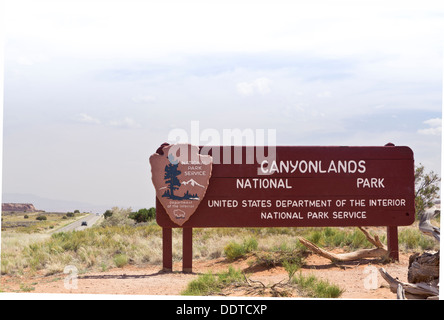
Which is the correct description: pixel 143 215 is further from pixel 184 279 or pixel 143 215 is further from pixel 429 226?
pixel 429 226

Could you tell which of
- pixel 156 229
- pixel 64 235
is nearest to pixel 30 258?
pixel 64 235

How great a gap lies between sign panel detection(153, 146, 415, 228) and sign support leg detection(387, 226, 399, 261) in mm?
518

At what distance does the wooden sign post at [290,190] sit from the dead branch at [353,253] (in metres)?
1.03

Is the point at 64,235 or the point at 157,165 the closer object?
the point at 157,165

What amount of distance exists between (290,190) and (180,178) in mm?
2519

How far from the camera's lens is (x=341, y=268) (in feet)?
39.4

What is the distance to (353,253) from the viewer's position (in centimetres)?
1273

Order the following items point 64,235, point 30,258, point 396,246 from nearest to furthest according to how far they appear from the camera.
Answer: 1. point 396,246
2. point 30,258
3. point 64,235

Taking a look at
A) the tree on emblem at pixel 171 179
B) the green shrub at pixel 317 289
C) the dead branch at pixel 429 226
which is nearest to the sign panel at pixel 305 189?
the tree on emblem at pixel 171 179

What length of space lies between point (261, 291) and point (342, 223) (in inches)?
139

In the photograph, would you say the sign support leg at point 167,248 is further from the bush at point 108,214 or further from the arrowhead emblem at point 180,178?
the bush at point 108,214

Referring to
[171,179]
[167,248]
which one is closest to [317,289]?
[167,248]

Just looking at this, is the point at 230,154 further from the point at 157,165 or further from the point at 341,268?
the point at 341,268

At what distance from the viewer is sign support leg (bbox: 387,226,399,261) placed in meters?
12.4
